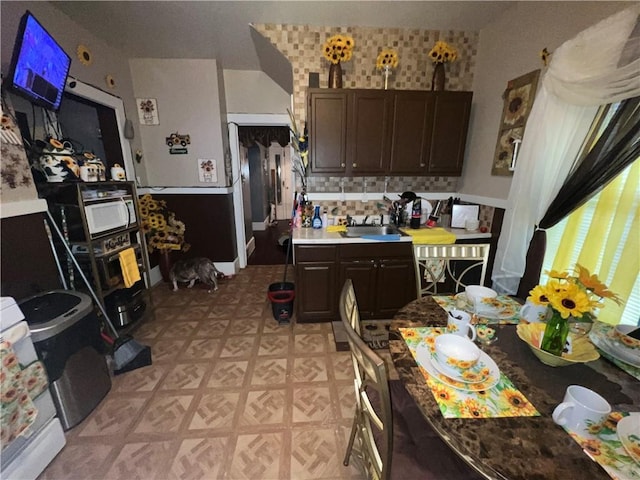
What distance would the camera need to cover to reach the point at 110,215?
204 centimetres

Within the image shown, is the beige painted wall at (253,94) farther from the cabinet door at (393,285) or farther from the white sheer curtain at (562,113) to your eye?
the white sheer curtain at (562,113)

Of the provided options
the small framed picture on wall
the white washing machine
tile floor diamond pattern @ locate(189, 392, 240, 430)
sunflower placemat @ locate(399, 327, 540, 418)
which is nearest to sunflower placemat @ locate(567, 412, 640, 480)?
sunflower placemat @ locate(399, 327, 540, 418)

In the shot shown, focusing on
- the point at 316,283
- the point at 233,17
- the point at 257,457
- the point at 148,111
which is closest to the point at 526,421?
the point at 257,457

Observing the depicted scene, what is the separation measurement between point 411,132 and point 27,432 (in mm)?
3239

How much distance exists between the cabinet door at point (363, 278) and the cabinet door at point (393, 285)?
49mm

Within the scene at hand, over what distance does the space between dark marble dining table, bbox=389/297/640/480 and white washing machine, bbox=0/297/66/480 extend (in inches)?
67.2

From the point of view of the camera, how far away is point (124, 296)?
2256mm

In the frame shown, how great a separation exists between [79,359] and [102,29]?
292 centimetres

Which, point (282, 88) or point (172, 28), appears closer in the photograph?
point (172, 28)

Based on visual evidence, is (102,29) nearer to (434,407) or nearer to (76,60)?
(76,60)

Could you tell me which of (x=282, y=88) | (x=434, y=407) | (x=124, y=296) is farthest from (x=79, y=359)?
(x=282, y=88)

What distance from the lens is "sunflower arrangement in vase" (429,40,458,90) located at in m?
2.36

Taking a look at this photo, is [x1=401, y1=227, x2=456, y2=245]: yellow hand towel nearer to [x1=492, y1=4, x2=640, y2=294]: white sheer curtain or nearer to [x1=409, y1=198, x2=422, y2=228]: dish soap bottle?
[x1=409, y1=198, x2=422, y2=228]: dish soap bottle

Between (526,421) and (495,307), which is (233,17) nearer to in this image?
(495,307)
